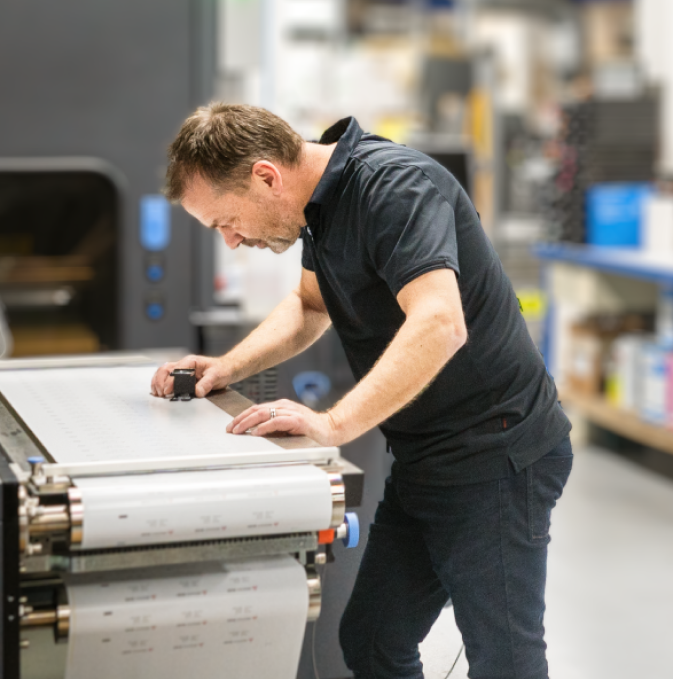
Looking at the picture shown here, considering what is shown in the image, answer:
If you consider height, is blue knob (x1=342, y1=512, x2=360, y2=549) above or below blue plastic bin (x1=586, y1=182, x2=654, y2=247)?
below

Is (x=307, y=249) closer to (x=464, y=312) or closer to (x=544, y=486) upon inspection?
(x=464, y=312)

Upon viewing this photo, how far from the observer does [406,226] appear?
4.76 feet

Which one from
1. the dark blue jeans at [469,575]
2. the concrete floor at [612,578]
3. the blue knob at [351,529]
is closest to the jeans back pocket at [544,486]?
the dark blue jeans at [469,575]

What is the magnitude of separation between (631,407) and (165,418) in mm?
3611

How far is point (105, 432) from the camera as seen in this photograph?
4.79ft

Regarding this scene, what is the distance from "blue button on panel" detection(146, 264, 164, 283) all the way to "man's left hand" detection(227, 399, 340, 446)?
1959 millimetres

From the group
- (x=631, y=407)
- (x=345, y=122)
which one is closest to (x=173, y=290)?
(x=345, y=122)

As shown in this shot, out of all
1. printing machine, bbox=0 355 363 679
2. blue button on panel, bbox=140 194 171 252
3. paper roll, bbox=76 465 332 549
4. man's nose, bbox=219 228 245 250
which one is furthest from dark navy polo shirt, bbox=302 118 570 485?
blue button on panel, bbox=140 194 171 252

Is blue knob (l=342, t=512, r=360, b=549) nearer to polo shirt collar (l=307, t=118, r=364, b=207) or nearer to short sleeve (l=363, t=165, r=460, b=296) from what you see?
short sleeve (l=363, t=165, r=460, b=296)

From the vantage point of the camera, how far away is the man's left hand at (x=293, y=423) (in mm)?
1411

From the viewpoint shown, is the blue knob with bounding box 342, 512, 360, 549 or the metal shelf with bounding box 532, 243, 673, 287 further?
the metal shelf with bounding box 532, 243, 673, 287

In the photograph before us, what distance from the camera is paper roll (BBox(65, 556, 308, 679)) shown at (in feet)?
4.12

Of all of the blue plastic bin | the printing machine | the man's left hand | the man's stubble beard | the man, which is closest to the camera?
the printing machine

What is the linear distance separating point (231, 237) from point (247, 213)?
0.23 feet
